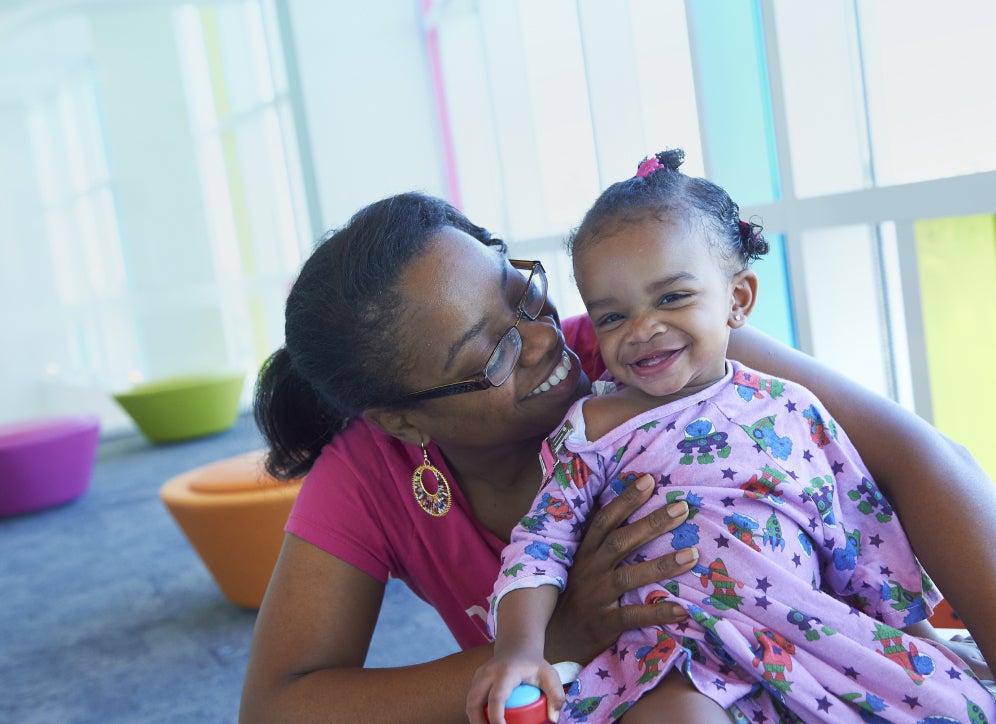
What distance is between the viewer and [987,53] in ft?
5.80

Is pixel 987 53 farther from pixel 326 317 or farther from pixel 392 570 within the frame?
pixel 392 570

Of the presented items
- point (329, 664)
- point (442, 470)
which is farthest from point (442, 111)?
point (329, 664)

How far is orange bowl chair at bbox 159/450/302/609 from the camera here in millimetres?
3518

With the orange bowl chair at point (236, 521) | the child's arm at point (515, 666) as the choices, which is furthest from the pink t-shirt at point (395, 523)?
the orange bowl chair at point (236, 521)

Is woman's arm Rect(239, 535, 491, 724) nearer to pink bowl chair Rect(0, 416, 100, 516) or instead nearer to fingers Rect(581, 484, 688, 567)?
fingers Rect(581, 484, 688, 567)

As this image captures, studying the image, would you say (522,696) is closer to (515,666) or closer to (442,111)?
(515,666)

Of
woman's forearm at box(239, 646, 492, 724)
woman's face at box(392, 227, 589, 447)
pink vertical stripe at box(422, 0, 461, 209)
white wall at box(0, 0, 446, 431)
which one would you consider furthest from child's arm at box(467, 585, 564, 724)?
white wall at box(0, 0, 446, 431)

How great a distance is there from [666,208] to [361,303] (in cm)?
49

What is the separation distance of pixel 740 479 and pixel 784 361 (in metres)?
0.30

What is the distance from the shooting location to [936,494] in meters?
1.28

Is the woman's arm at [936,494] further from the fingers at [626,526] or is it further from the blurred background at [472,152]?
the blurred background at [472,152]

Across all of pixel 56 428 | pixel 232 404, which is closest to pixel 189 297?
pixel 232 404

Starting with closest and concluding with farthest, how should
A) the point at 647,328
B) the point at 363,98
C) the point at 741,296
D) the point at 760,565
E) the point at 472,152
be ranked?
the point at 760,565 < the point at 647,328 < the point at 741,296 < the point at 472,152 < the point at 363,98

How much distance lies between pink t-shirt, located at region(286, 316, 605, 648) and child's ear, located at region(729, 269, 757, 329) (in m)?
0.29
